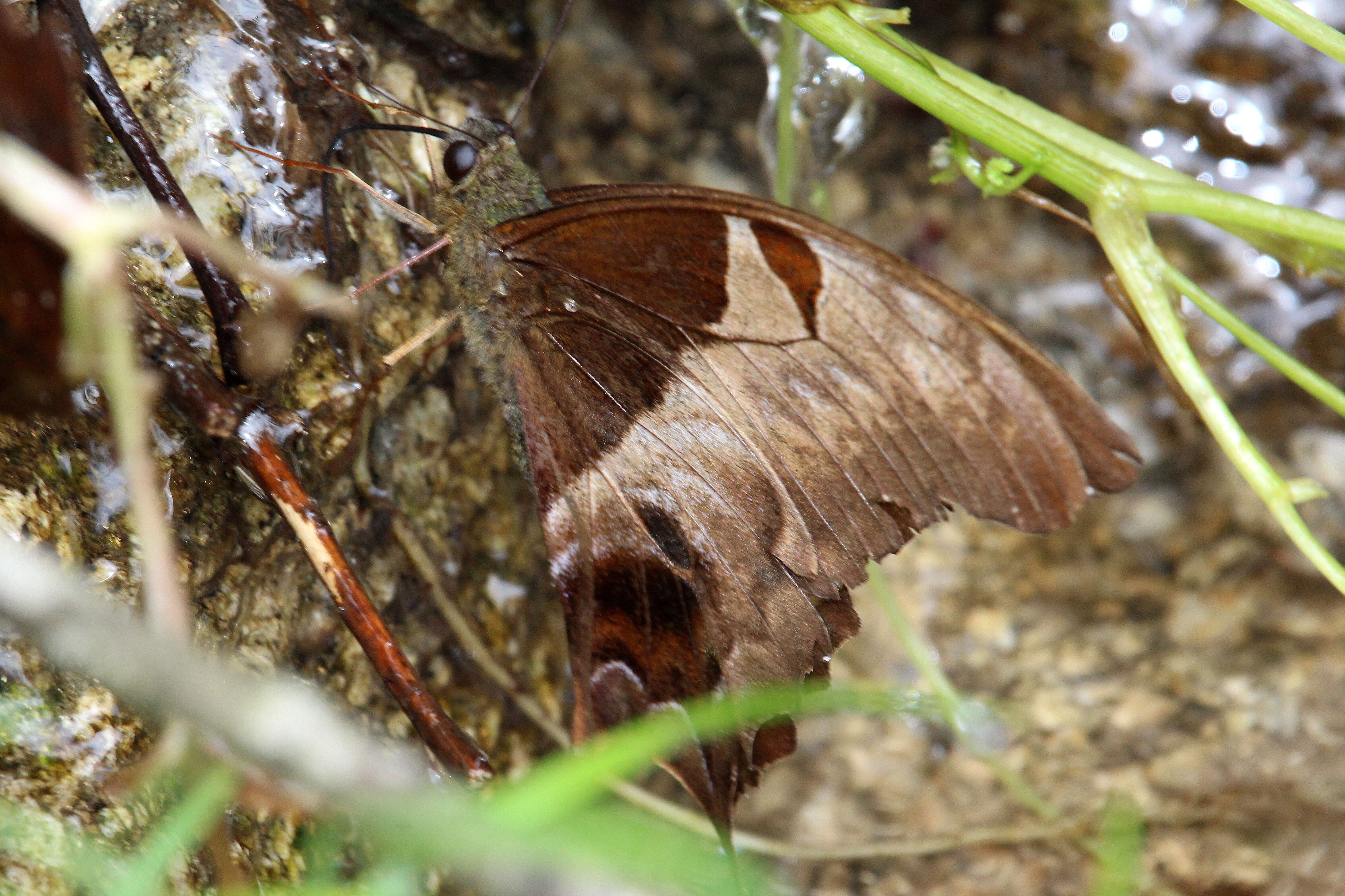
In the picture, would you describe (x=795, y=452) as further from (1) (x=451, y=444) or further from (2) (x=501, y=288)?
(1) (x=451, y=444)

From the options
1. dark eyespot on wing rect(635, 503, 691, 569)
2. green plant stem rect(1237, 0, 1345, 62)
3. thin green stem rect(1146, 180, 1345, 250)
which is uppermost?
green plant stem rect(1237, 0, 1345, 62)

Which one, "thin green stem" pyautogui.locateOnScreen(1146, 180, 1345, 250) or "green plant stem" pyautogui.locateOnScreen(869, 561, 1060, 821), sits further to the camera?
"green plant stem" pyautogui.locateOnScreen(869, 561, 1060, 821)

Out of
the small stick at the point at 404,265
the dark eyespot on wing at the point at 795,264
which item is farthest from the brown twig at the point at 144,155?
the dark eyespot on wing at the point at 795,264

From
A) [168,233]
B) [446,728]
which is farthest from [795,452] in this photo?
[168,233]

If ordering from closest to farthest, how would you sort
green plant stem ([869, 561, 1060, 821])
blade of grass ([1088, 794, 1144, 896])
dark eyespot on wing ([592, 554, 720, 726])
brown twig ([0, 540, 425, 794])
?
1. brown twig ([0, 540, 425, 794])
2. blade of grass ([1088, 794, 1144, 896])
3. dark eyespot on wing ([592, 554, 720, 726])
4. green plant stem ([869, 561, 1060, 821])

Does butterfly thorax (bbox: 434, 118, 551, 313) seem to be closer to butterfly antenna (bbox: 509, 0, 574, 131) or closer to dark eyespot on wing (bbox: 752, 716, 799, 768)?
butterfly antenna (bbox: 509, 0, 574, 131)

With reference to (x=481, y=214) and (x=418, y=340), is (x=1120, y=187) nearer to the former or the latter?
(x=481, y=214)

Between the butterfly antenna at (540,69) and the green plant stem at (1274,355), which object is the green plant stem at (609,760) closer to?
the green plant stem at (1274,355)

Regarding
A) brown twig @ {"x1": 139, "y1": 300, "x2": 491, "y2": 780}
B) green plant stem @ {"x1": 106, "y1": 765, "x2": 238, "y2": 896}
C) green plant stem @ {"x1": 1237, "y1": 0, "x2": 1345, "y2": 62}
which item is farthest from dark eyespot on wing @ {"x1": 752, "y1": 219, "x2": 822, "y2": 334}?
green plant stem @ {"x1": 106, "y1": 765, "x2": 238, "y2": 896}
